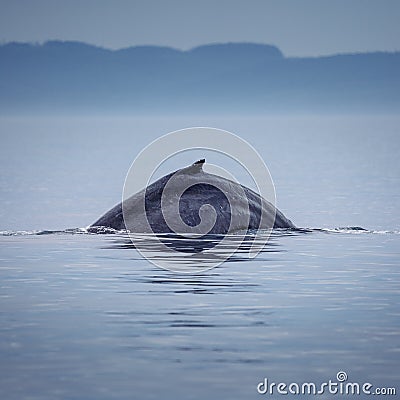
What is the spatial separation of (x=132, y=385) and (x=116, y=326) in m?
2.41

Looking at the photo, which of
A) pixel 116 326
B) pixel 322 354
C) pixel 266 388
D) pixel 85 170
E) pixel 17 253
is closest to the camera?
pixel 266 388

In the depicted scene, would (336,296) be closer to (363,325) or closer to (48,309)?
(363,325)

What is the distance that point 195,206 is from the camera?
74.4 feet

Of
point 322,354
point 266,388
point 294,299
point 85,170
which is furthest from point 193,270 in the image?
point 85,170

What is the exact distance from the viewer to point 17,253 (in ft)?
68.3

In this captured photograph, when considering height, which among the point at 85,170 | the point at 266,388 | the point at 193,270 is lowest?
the point at 266,388
